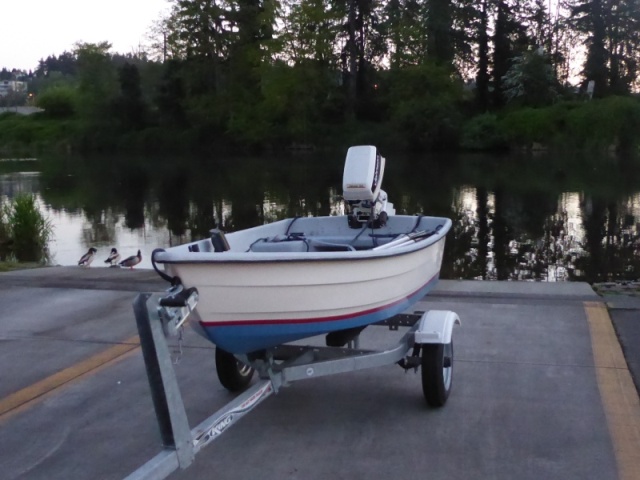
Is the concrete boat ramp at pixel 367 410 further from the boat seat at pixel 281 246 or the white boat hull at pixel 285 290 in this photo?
the boat seat at pixel 281 246

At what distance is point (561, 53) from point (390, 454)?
65.0m

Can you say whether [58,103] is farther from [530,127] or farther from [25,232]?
[25,232]

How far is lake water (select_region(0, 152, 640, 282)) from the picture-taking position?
17.3 meters

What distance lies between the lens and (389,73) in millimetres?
63312

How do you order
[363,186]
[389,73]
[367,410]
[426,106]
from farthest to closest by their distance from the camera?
[389,73], [426,106], [363,186], [367,410]

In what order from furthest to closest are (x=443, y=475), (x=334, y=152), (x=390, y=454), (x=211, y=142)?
(x=211, y=142)
(x=334, y=152)
(x=390, y=454)
(x=443, y=475)

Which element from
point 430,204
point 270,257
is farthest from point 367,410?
point 430,204

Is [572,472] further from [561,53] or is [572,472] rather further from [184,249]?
[561,53]

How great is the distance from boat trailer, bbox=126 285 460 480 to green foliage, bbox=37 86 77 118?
97672 mm

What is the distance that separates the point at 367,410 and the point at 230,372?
1.01m

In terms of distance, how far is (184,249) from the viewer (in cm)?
520

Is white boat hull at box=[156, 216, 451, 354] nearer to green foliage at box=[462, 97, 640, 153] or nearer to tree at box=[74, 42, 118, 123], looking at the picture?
green foliage at box=[462, 97, 640, 153]

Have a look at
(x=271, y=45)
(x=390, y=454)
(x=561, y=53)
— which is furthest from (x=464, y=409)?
(x=561, y=53)

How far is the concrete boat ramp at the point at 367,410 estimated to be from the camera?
467 cm
